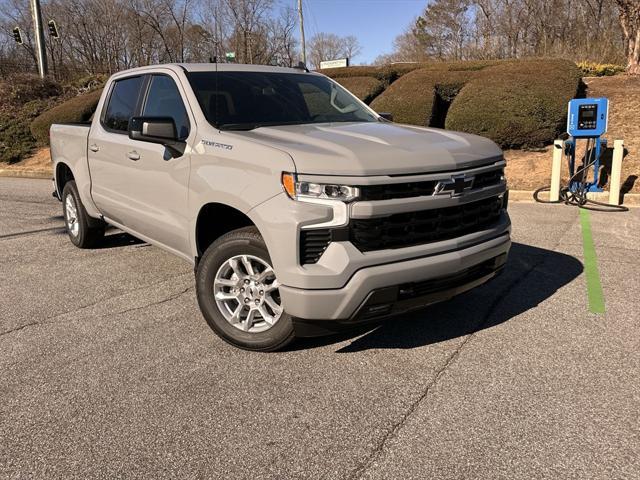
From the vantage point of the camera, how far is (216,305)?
11.9 ft

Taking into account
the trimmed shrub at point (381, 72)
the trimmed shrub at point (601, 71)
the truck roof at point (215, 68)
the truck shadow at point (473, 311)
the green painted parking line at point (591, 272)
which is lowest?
the green painted parking line at point (591, 272)

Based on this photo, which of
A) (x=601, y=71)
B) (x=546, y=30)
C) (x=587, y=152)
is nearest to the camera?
(x=587, y=152)

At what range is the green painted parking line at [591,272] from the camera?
437 cm

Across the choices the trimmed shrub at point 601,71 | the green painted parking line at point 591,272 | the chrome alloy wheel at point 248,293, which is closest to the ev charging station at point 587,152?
the green painted parking line at point 591,272

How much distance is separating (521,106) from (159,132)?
9597 millimetres

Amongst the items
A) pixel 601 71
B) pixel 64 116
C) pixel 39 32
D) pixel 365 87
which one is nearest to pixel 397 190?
pixel 365 87

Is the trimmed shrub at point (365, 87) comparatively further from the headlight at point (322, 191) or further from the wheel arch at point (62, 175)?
the headlight at point (322, 191)

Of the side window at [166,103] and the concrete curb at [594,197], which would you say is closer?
the side window at [166,103]

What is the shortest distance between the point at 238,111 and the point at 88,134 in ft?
7.31

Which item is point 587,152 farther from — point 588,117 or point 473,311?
point 473,311

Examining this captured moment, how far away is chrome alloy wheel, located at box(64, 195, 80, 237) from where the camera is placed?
20.2 ft

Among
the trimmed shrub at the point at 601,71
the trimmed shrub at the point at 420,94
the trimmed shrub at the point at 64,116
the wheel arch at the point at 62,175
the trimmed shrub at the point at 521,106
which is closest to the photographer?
the wheel arch at the point at 62,175

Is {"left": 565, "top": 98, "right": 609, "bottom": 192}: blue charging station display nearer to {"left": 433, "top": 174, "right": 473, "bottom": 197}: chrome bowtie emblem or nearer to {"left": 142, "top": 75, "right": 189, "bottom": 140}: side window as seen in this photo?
{"left": 433, "top": 174, "right": 473, "bottom": 197}: chrome bowtie emblem

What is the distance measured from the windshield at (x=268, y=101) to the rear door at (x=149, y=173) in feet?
0.66
